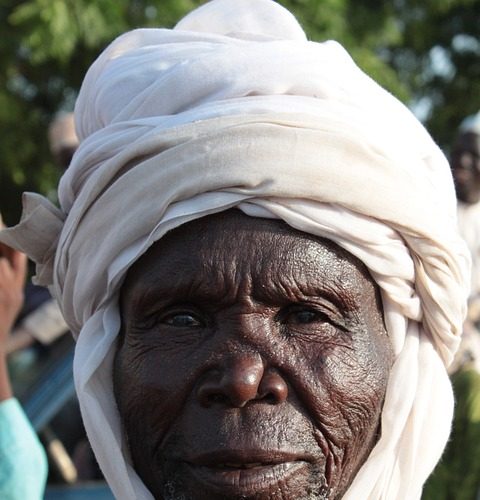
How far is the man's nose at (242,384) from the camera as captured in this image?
95.7 inches

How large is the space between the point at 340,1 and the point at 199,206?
852 centimetres

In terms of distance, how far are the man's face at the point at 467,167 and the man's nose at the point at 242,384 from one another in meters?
5.05

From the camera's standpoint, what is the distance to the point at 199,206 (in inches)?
101

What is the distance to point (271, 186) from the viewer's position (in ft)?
8.32

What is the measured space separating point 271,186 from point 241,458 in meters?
0.54

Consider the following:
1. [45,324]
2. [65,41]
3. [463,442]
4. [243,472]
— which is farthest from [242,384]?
[65,41]

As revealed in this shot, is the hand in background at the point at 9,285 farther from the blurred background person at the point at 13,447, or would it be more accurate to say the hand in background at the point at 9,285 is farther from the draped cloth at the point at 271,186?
the draped cloth at the point at 271,186

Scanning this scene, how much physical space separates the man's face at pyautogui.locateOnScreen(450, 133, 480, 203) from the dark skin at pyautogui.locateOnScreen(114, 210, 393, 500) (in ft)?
16.0

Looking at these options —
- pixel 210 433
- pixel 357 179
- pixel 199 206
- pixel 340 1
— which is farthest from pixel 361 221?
pixel 340 1

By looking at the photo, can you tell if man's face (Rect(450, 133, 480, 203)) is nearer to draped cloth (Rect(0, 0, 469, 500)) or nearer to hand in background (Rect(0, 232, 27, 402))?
hand in background (Rect(0, 232, 27, 402))

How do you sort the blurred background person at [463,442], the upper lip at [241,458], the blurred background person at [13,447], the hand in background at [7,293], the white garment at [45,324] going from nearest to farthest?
1. the upper lip at [241,458]
2. the blurred background person at [13,447]
3. the hand in background at [7,293]
4. the blurred background person at [463,442]
5. the white garment at [45,324]

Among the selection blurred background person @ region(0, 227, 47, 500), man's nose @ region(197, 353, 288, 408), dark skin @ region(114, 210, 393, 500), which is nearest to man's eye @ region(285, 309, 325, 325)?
dark skin @ region(114, 210, 393, 500)

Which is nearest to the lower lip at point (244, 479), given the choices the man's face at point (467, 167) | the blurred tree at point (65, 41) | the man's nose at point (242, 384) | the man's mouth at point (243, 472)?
the man's mouth at point (243, 472)

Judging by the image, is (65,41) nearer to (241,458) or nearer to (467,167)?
(467,167)
